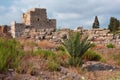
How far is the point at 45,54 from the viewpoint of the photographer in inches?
508

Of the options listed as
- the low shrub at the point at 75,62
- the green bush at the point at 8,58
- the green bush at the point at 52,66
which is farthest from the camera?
the low shrub at the point at 75,62

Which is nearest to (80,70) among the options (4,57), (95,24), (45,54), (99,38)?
(45,54)

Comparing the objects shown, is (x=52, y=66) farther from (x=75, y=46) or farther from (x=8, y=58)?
(x=75, y=46)

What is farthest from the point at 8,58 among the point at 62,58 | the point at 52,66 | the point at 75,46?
the point at 62,58

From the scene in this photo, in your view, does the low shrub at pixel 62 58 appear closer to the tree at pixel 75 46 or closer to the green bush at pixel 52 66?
the tree at pixel 75 46

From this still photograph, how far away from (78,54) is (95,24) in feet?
151

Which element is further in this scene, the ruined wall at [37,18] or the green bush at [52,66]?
the ruined wall at [37,18]

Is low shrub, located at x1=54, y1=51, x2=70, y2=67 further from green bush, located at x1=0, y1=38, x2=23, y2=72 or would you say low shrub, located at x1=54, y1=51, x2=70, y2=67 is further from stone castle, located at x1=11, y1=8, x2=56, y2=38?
stone castle, located at x1=11, y1=8, x2=56, y2=38

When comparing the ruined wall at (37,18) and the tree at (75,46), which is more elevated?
the ruined wall at (37,18)

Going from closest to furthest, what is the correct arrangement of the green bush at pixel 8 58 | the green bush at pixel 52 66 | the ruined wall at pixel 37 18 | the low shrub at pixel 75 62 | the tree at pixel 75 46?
the green bush at pixel 8 58 < the green bush at pixel 52 66 < the low shrub at pixel 75 62 < the tree at pixel 75 46 < the ruined wall at pixel 37 18

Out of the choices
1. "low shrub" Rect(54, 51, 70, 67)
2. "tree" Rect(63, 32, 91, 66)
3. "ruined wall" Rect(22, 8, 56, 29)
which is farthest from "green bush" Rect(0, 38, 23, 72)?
"ruined wall" Rect(22, 8, 56, 29)

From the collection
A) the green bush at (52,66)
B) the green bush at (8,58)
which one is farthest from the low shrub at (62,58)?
the green bush at (8,58)

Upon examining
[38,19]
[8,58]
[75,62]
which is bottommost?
[75,62]

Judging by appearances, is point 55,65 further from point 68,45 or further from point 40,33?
point 40,33
